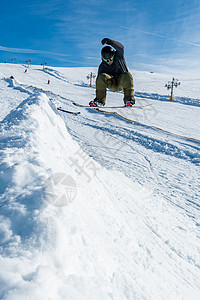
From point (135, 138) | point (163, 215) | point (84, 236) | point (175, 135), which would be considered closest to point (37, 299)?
point (84, 236)

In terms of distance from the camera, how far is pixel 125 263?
5.43ft

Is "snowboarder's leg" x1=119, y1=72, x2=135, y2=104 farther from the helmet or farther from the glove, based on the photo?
the glove

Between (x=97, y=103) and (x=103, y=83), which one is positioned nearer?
(x=103, y=83)

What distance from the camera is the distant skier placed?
13.6 ft

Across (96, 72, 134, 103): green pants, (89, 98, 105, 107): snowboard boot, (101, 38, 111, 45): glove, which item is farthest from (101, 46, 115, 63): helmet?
(89, 98, 105, 107): snowboard boot

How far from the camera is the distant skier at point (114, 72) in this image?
4.13 metres

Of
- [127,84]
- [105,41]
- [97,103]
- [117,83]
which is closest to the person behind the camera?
[105,41]

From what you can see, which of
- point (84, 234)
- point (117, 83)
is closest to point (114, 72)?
point (117, 83)

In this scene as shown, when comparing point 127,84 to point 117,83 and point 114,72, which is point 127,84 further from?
point 114,72

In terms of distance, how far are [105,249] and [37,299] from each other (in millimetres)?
804

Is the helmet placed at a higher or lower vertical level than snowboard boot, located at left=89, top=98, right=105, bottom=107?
higher

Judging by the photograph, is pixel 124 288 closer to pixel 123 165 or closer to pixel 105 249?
pixel 105 249

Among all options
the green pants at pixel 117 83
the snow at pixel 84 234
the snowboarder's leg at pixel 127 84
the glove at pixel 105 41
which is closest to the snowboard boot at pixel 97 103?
the green pants at pixel 117 83

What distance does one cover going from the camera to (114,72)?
184 inches
